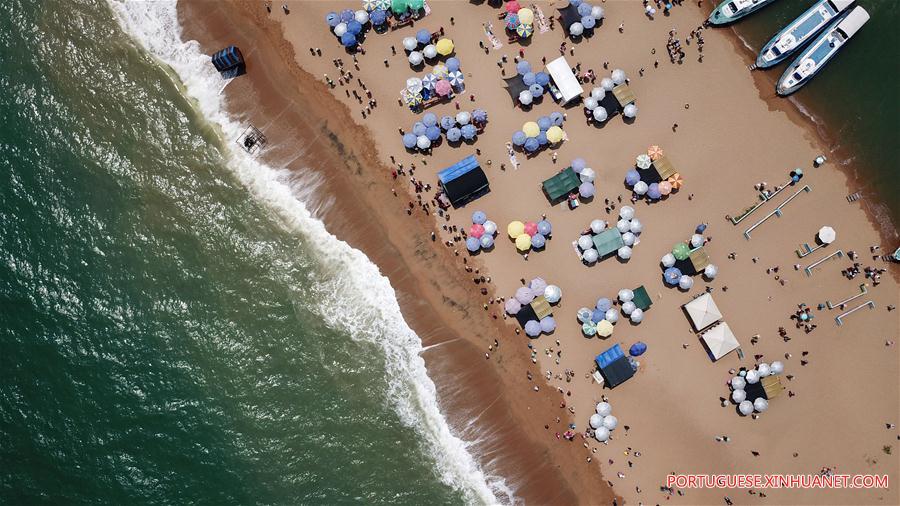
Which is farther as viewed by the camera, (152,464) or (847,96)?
(847,96)

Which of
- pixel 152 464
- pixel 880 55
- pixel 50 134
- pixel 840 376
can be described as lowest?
pixel 840 376

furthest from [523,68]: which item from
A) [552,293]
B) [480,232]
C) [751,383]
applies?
[751,383]

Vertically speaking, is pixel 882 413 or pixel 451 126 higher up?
pixel 451 126

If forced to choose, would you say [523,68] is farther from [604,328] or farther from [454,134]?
[604,328]

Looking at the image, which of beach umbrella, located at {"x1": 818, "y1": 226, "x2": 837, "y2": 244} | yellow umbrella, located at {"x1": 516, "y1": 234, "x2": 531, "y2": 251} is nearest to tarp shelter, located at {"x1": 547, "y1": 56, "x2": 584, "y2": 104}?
yellow umbrella, located at {"x1": 516, "y1": 234, "x2": 531, "y2": 251}

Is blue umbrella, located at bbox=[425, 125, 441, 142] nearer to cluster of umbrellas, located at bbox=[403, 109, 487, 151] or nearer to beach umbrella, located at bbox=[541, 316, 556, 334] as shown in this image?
cluster of umbrellas, located at bbox=[403, 109, 487, 151]

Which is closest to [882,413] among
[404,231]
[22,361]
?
[404,231]

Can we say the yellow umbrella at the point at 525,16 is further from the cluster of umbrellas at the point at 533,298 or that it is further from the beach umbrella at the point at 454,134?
the cluster of umbrellas at the point at 533,298

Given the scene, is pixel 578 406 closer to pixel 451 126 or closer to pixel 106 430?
pixel 451 126
